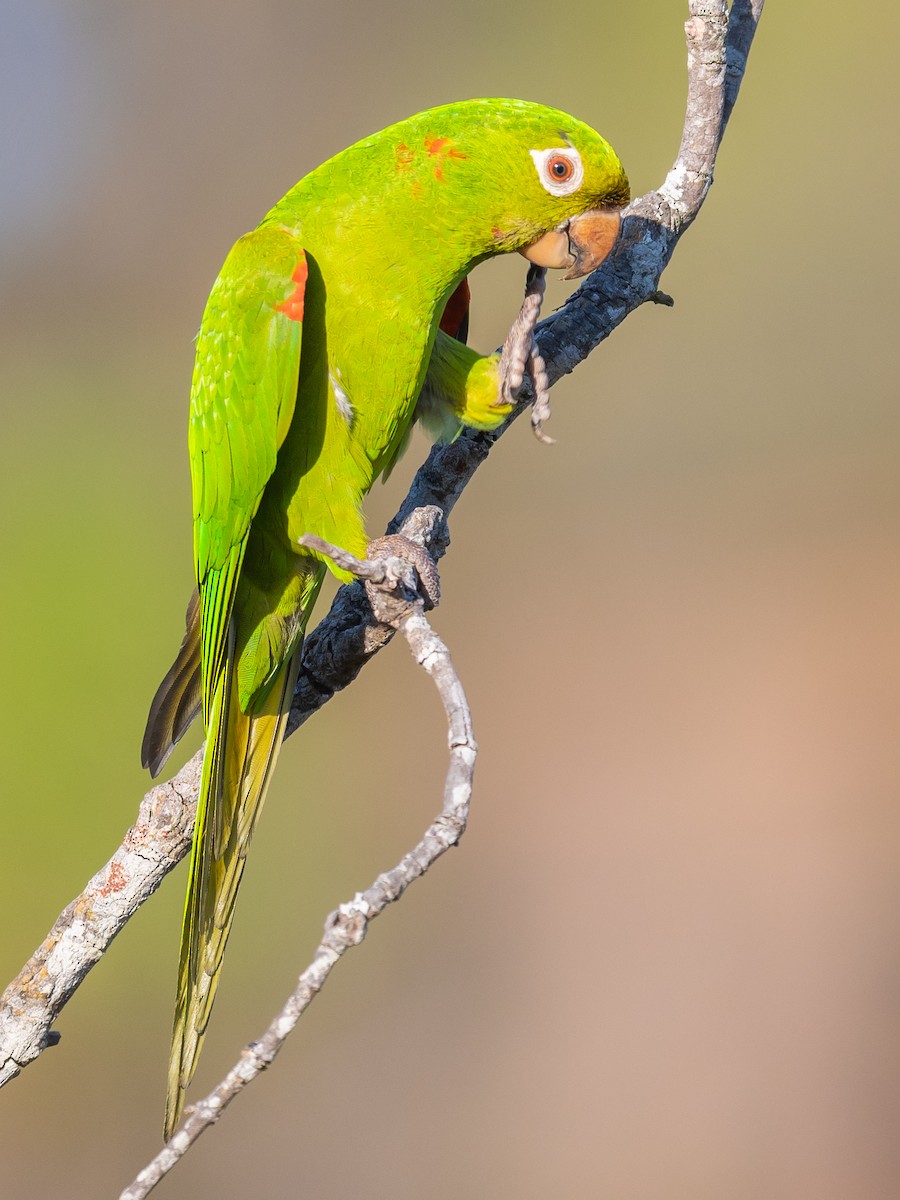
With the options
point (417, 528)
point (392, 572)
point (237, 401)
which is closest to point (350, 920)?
point (392, 572)

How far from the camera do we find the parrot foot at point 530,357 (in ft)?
8.32

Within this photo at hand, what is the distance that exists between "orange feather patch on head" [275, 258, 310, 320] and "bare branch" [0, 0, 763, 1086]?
55 centimetres

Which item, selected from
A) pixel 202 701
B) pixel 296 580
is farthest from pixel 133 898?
→ pixel 296 580

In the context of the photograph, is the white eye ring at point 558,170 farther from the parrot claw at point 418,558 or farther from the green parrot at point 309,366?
the parrot claw at point 418,558

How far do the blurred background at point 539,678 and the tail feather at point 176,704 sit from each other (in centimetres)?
321

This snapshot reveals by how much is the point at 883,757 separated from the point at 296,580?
543cm

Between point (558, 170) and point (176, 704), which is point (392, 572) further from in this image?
point (558, 170)

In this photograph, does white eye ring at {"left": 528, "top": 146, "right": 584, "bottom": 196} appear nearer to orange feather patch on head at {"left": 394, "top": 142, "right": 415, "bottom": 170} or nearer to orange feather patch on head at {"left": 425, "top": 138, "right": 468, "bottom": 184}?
orange feather patch on head at {"left": 425, "top": 138, "right": 468, "bottom": 184}

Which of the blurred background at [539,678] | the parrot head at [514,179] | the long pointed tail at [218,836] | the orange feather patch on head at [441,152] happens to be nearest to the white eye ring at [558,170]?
the parrot head at [514,179]

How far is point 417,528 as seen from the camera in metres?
2.56

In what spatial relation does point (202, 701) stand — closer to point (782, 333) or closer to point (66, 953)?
point (66, 953)

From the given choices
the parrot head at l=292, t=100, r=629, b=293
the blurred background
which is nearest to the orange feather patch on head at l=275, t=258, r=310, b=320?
the parrot head at l=292, t=100, r=629, b=293

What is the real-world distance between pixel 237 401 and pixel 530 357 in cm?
71

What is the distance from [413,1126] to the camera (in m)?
6.05
